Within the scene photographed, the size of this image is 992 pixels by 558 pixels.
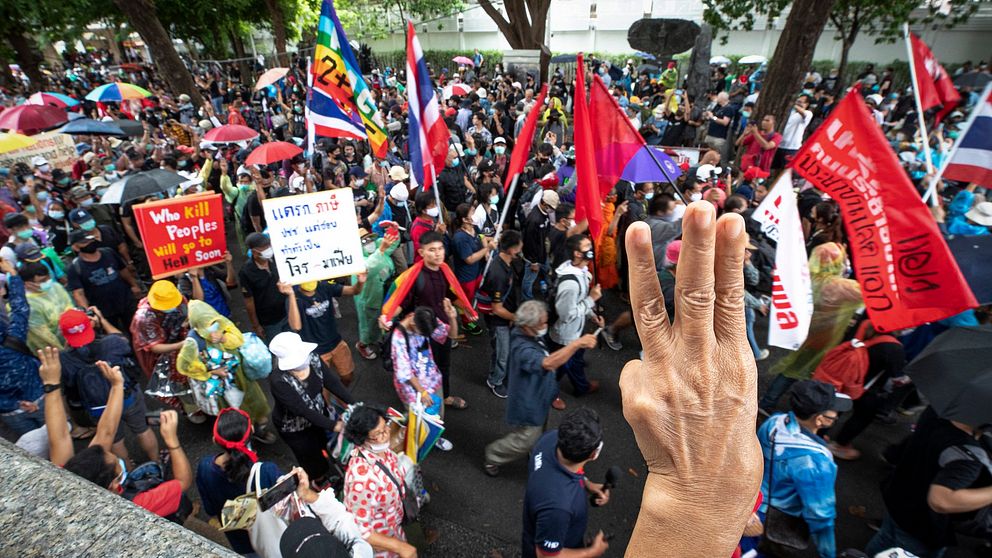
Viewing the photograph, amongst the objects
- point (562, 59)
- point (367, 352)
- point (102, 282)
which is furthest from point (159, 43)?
point (367, 352)

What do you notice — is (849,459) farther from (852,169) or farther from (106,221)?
(106,221)

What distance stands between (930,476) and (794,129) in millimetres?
9127

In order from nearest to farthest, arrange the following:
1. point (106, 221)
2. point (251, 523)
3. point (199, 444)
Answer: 1. point (251, 523)
2. point (199, 444)
3. point (106, 221)

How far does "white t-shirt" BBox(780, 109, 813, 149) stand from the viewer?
10016mm

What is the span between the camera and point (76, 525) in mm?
1016

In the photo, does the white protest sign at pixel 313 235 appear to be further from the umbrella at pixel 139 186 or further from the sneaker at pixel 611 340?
the umbrella at pixel 139 186

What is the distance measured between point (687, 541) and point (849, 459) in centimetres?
455

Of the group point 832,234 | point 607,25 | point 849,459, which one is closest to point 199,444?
point 849,459

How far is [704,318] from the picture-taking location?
3.57 feet

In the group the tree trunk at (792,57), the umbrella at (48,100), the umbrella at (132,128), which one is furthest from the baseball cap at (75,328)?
the umbrella at (48,100)

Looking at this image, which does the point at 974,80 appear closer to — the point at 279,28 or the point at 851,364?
the point at 851,364

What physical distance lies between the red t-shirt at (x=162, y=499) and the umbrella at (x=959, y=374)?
13.5 ft

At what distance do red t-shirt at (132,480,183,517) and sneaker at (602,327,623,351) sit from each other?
484 cm

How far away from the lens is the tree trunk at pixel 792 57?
8.99m
